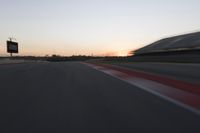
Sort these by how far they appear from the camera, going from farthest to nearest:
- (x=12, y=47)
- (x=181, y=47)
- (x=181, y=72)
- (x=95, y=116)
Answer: (x=12, y=47) < (x=181, y=47) < (x=181, y=72) < (x=95, y=116)

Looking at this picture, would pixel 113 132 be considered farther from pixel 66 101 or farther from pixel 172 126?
pixel 66 101

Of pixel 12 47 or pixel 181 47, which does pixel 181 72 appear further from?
pixel 12 47

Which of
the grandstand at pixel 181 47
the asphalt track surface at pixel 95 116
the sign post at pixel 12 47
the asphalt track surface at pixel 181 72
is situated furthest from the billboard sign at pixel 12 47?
the asphalt track surface at pixel 95 116

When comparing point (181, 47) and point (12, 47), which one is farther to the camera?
point (12, 47)

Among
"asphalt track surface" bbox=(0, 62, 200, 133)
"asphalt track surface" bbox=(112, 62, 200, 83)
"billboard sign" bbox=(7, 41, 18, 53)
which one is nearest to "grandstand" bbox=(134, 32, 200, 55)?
"asphalt track surface" bbox=(112, 62, 200, 83)

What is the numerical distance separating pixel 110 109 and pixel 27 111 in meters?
1.99

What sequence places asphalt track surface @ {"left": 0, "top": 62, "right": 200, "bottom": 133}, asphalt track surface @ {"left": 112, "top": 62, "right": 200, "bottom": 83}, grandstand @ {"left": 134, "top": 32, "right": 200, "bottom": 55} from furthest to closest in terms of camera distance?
grandstand @ {"left": 134, "top": 32, "right": 200, "bottom": 55}, asphalt track surface @ {"left": 112, "top": 62, "right": 200, "bottom": 83}, asphalt track surface @ {"left": 0, "top": 62, "right": 200, "bottom": 133}

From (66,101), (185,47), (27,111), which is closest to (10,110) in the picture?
(27,111)

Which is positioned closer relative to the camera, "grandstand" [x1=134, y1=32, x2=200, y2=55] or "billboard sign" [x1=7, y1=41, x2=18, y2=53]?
"grandstand" [x1=134, y1=32, x2=200, y2=55]

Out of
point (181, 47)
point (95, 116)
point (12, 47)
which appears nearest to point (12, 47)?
point (12, 47)

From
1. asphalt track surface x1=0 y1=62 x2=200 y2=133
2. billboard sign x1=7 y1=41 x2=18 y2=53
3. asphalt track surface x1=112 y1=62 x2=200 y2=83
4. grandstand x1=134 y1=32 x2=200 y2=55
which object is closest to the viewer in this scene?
asphalt track surface x1=0 y1=62 x2=200 y2=133

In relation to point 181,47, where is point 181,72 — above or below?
below

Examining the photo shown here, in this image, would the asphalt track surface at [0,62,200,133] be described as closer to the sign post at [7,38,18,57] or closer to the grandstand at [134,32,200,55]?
the grandstand at [134,32,200,55]

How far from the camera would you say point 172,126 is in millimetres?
7035
